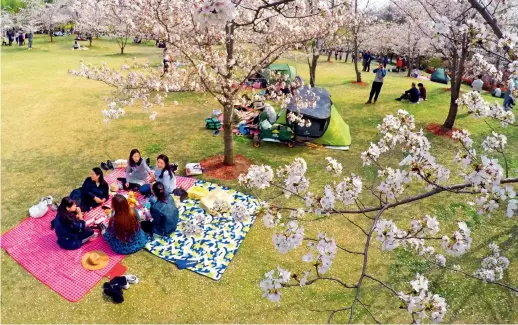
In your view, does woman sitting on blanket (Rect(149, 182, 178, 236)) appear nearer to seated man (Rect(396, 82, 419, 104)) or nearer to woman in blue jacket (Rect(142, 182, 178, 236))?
woman in blue jacket (Rect(142, 182, 178, 236))

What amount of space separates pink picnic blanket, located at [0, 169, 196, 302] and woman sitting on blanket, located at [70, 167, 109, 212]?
272 mm

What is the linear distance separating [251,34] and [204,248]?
10.9 m

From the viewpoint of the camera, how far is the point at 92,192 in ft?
27.1

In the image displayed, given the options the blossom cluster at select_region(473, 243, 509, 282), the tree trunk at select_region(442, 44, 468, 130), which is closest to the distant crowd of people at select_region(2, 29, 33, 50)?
the tree trunk at select_region(442, 44, 468, 130)

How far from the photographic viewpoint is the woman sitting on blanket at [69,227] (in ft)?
22.2

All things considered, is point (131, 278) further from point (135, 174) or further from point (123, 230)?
point (135, 174)

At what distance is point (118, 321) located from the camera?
→ 5809mm

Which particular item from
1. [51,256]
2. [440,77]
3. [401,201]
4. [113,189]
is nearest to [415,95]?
[440,77]

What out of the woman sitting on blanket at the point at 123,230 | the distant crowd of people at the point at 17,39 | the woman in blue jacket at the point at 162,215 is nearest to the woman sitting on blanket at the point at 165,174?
the woman in blue jacket at the point at 162,215

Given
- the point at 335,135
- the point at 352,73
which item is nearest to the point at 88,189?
the point at 335,135

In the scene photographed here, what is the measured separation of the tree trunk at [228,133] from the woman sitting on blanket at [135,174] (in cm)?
245

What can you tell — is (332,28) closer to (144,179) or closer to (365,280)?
(144,179)

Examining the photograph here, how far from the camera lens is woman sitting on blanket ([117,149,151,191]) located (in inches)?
353

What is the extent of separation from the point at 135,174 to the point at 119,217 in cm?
255
